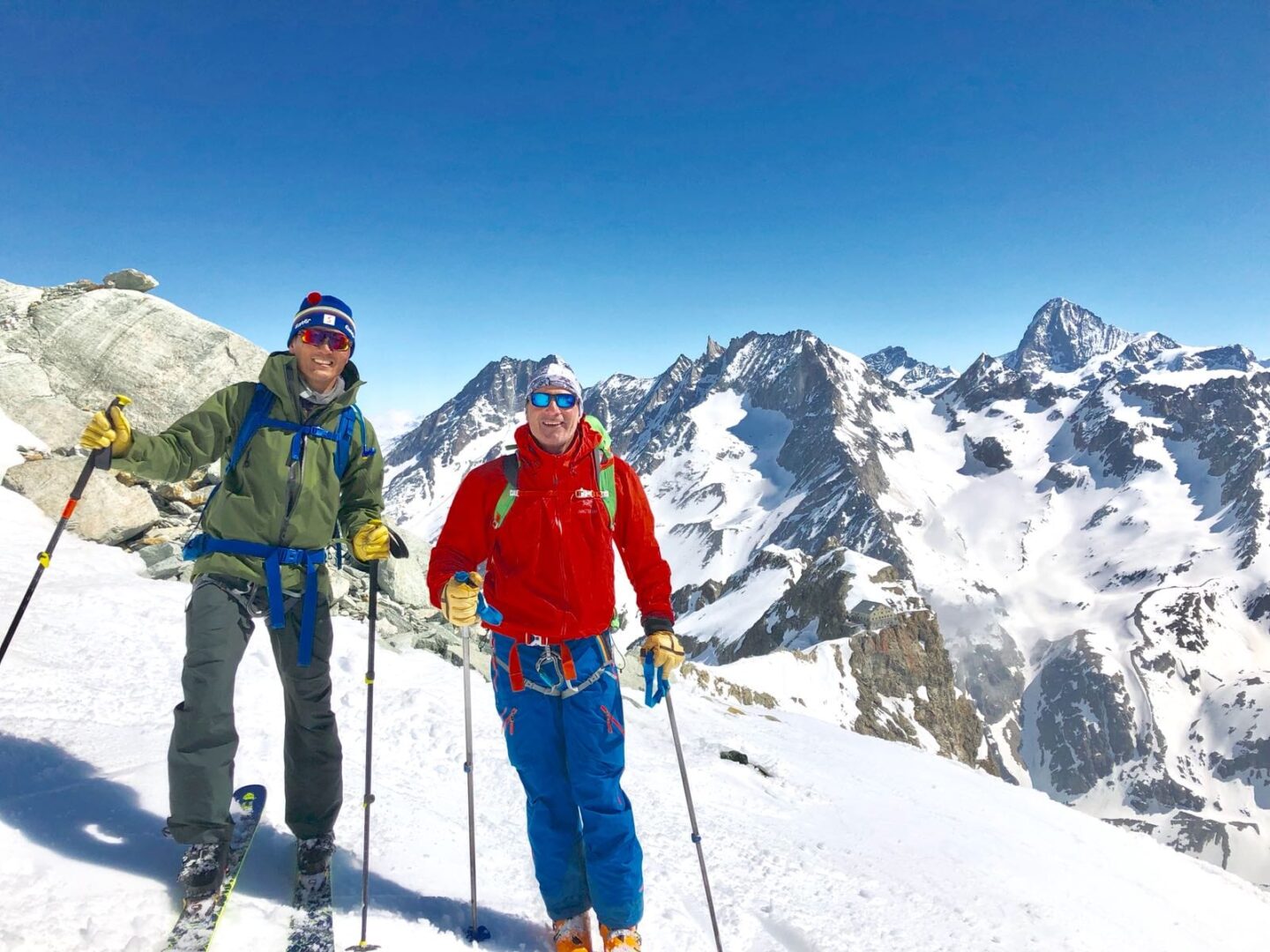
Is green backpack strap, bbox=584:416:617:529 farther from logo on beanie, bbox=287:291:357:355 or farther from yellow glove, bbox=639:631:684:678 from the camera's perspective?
logo on beanie, bbox=287:291:357:355

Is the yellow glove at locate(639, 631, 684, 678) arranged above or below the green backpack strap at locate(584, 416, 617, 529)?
below

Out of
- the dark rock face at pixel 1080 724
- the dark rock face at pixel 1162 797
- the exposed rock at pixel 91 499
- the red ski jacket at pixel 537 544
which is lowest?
the dark rock face at pixel 1162 797

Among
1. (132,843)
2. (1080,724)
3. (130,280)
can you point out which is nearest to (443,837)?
(132,843)

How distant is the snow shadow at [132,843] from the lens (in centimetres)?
400

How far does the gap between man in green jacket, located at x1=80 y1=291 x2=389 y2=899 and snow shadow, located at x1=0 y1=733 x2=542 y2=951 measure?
275 millimetres

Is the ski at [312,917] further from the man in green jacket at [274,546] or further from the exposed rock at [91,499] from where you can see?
the exposed rock at [91,499]

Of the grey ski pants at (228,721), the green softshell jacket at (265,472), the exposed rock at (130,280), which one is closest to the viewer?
the grey ski pants at (228,721)

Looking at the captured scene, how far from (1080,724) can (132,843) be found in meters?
217

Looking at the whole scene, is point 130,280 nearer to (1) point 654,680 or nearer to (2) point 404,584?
(2) point 404,584

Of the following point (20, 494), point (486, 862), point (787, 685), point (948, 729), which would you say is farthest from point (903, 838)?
point (948, 729)

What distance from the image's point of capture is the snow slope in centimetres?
401

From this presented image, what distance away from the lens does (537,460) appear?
4551 millimetres

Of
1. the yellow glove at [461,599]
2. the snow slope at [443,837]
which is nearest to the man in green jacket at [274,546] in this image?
the snow slope at [443,837]

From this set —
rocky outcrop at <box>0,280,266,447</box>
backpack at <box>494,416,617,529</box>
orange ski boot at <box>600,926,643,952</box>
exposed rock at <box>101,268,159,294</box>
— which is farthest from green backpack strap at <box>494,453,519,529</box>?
exposed rock at <box>101,268,159,294</box>
